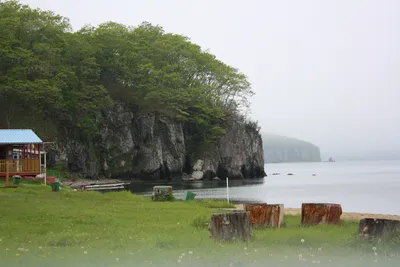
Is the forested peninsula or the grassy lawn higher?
the forested peninsula

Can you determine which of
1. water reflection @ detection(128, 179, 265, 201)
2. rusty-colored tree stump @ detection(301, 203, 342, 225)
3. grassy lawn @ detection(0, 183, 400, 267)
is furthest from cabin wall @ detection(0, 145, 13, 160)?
rusty-colored tree stump @ detection(301, 203, 342, 225)

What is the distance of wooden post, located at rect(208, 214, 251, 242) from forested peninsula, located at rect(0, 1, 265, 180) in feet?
194

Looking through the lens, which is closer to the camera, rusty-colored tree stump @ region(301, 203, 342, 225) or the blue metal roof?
rusty-colored tree stump @ region(301, 203, 342, 225)

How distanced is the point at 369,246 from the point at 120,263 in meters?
6.80

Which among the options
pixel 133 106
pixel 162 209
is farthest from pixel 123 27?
pixel 162 209

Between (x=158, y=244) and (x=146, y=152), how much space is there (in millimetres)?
81607

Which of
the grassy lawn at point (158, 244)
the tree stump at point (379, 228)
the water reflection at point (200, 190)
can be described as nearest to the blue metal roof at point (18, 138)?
the water reflection at point (200, 190)

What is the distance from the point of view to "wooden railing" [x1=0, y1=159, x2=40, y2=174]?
49.5 meters

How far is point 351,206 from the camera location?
151ft

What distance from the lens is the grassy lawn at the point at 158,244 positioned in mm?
11992

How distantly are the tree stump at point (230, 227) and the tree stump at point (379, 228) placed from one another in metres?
3.42

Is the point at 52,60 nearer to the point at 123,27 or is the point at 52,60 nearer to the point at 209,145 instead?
the point at 123,27

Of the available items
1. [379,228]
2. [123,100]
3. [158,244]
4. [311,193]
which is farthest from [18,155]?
[379,228]

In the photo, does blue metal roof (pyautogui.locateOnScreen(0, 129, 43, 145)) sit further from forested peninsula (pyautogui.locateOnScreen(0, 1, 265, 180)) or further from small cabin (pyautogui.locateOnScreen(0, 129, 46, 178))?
forested peninsula (pyautogui.locateOnScreen(0, 1, 265, 180))
